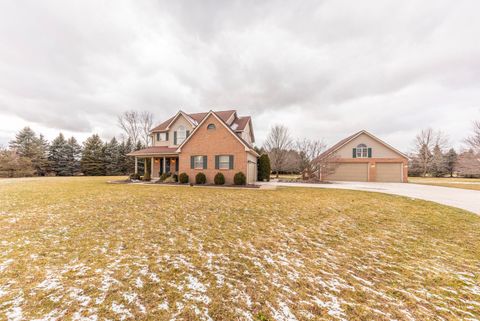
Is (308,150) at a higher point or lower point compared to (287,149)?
lower

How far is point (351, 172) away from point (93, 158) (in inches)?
1816

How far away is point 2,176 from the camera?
2775 centimetres

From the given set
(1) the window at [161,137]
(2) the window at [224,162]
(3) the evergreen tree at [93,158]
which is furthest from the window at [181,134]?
(3) the evergreen tree at [93,158]

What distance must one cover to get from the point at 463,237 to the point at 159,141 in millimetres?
23979

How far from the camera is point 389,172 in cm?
2384

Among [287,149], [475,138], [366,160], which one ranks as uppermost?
[475,138]

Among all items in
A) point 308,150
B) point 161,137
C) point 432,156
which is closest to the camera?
point 161,137

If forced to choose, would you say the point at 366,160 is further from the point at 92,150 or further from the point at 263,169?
the point at 92,150

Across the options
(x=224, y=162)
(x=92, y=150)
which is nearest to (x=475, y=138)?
(x=224, y=162)

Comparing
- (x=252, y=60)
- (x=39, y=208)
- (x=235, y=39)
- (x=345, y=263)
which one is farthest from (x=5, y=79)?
(x=345, y=263)

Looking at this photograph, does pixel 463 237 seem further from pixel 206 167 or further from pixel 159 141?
pixel 159 141

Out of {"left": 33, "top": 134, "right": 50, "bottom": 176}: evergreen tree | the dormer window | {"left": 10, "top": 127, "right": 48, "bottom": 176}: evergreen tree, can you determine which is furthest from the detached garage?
{"left": 10, "top": 127, "right": 48, "bottom": 176}: evergreen tree

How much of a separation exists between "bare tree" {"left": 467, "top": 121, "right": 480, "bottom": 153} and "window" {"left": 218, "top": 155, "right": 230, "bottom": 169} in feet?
118

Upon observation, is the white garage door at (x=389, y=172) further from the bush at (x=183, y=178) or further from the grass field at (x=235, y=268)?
the bush at (x=183, y=178)
